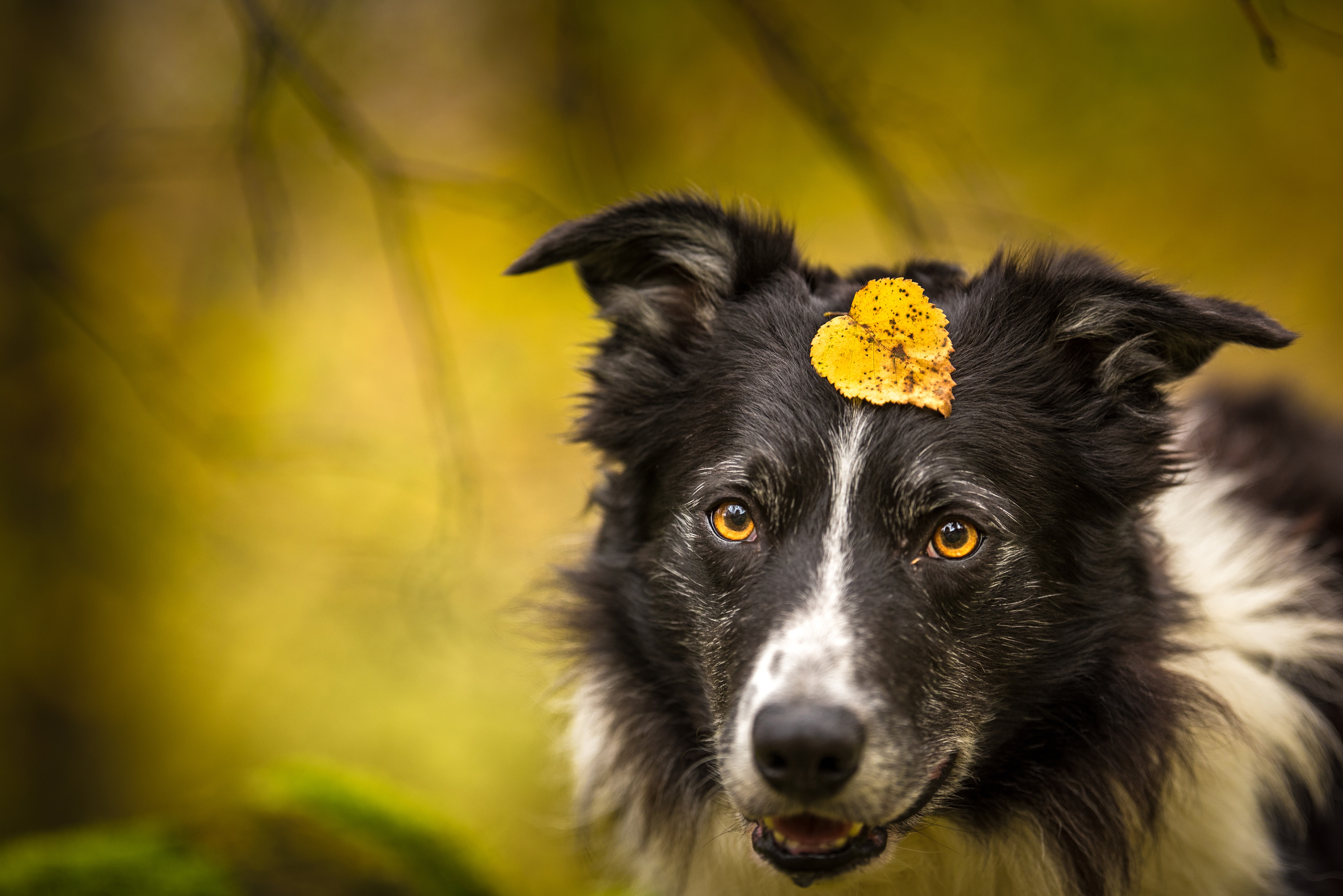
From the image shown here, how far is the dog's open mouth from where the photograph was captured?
225cm

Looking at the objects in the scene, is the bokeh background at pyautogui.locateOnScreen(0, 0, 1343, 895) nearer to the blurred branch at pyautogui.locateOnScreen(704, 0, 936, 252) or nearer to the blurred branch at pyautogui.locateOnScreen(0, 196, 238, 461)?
the blurred branch at pyautogui.locateOnScreen(0, 196, 238, 461)

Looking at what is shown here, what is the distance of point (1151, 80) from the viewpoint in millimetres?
4887

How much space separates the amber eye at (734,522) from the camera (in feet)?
8.36

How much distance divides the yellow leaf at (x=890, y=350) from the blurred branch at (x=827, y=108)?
96 centimetres

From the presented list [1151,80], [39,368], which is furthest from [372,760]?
[1151,80]

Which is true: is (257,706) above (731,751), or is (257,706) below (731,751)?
below

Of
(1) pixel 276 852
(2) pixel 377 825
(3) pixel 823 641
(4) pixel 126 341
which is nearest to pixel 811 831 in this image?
(3) pixel 823 641

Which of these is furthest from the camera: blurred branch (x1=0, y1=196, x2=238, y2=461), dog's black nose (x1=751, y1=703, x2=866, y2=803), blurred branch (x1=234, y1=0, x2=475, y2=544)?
blurred branch (x1=0, y1=196, x2=238, y2=461)

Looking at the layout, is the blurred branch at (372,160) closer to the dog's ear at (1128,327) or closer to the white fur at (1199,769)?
the white fur at (1199,769)

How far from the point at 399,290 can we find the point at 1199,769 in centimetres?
459

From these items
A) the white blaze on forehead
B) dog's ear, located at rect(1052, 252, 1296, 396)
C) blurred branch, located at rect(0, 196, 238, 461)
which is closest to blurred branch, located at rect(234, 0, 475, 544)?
blurred branch, located at rect(0, 196, 238, 461)

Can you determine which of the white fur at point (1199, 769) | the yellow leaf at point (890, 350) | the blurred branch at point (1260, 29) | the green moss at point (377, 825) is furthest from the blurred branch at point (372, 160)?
the blurred branch at point (1260, 29)

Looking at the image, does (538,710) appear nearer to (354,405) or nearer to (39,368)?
(354,405)

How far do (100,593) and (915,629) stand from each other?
557 cm
